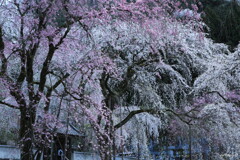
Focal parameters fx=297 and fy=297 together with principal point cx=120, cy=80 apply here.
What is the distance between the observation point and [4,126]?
29.8ft

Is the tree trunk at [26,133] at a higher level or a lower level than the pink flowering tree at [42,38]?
lower

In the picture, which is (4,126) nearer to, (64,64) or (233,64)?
(64,64)

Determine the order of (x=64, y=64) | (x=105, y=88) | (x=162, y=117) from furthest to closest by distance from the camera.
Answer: (x=162, y=117) < (x=105, y=88) < (x=64, y=64)

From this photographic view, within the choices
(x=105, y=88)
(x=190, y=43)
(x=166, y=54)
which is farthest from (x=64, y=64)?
(x=190, y=43)

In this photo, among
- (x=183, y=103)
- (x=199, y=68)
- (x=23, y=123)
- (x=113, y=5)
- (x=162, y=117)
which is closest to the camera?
(x=23, y=123)

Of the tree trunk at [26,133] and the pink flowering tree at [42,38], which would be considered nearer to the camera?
the tree trunk at [26,133]

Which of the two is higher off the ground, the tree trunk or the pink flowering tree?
the pink flowering tree

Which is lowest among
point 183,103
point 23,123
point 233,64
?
point 23,123

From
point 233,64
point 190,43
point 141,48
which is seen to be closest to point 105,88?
point 141,48

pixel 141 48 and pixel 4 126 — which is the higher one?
pixel 141 48

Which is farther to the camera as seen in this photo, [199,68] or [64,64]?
[199,68]

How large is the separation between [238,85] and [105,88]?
4256 millimetres

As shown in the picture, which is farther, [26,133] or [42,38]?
[42,38]

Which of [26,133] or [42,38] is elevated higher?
[42,38]
